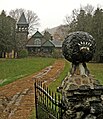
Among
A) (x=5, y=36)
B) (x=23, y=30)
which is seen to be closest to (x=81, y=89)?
(x=5, y=36)

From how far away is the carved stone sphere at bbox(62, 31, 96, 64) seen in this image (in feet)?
16.6

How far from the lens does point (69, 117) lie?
5.07 metres

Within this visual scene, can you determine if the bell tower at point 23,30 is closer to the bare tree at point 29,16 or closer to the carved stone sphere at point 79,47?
the bare tree at point 29,16

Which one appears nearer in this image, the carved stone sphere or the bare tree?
the carved stone sphere

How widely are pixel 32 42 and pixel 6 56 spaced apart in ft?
54.5

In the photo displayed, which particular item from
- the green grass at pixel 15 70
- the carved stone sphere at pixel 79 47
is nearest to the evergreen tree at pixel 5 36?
the green grass at pixel 15 70

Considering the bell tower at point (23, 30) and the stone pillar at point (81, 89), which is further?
the bell tower at point (23, 30)

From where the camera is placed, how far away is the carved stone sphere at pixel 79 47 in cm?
506

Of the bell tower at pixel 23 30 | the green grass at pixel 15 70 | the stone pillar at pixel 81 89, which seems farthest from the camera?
the bell tower at pixel 23 30

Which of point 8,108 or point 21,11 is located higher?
point 21,11

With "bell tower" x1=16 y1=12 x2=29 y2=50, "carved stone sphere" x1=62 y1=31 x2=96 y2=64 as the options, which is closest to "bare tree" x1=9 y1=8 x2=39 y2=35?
"bell tower" x1=16 y1=12 x2=29 y2=50

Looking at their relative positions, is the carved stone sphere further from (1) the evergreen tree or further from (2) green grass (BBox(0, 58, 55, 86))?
(1) the evergreen tree

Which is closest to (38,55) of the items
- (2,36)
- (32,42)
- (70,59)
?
(32,42)

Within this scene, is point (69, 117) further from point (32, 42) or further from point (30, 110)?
point (32, 42)
